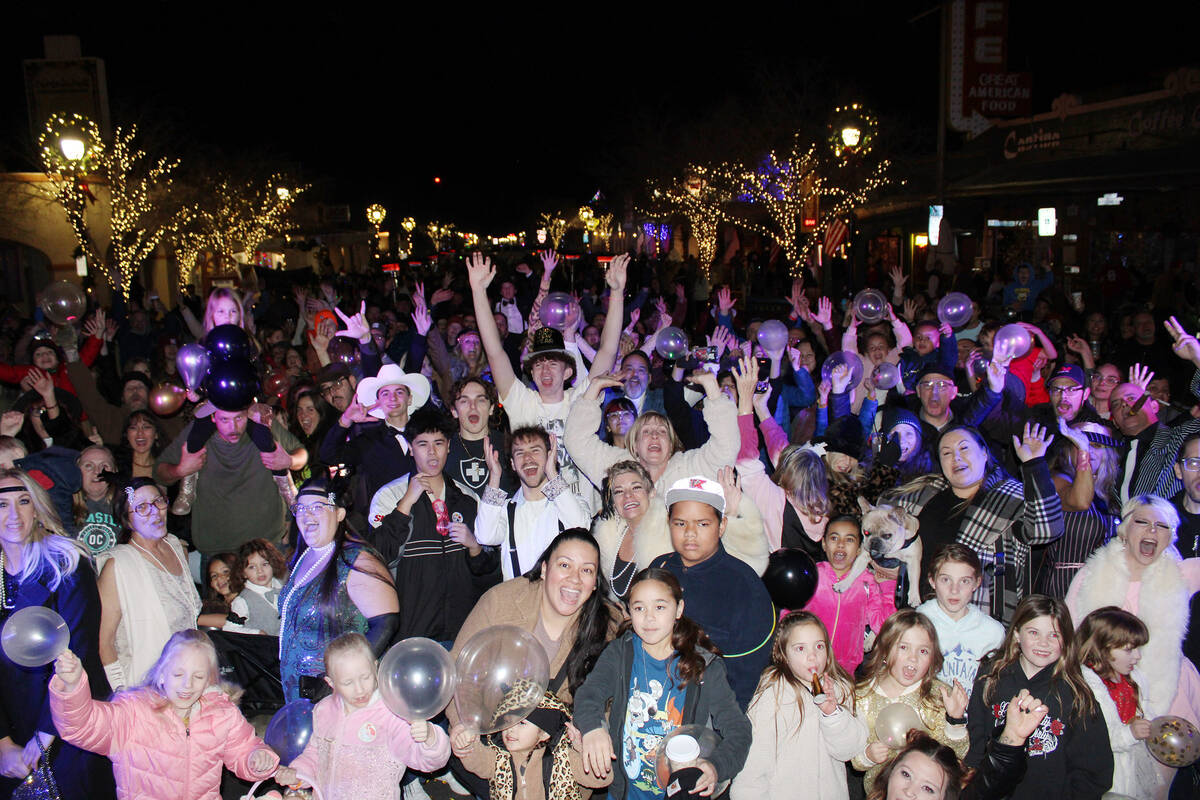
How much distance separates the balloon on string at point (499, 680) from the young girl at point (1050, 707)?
1.73 m

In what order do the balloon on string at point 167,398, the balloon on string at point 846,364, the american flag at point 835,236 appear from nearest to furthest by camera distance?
the balloon on string at point 167,398
the balloon on string at point 846,364
the american flag at point 835,236

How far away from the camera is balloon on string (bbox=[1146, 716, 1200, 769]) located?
136 inches

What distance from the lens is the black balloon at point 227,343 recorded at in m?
6.33

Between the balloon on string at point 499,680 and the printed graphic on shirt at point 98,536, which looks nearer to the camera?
the balloon on string at point 499,680

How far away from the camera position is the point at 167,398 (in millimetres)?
6574

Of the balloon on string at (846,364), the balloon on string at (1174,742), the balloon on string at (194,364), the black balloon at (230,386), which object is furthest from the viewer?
the balloon on string at (846,364)

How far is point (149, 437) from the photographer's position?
5.91 metres

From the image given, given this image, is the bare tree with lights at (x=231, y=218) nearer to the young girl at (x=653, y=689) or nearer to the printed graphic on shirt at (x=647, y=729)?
the young girl at (x=653, y=689)

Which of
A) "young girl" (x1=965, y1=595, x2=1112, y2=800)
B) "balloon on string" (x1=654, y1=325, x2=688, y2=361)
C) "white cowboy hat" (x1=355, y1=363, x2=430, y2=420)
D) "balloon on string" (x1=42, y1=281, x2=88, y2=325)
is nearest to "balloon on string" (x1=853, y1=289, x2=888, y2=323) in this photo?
"balloon on string" (x1=654, y1=325, x2=688, y2=361)

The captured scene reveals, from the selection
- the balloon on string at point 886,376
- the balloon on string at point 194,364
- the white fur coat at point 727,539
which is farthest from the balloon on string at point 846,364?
the balloon on string at point 194,364

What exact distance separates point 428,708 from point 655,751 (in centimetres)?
83

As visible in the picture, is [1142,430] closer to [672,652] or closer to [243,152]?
[672,652]

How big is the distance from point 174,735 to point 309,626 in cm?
63

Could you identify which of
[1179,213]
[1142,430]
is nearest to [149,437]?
[1142,430]
